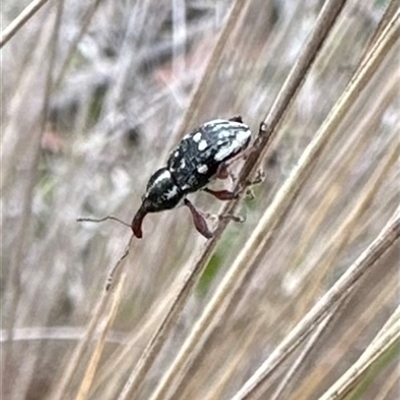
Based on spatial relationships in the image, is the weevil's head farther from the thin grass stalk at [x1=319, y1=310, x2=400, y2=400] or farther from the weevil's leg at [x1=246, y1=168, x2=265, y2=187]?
the thin grass stalk at [x1=319, y1=310, x2=400, y2=400]

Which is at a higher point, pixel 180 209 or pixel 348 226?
pixel 348 226

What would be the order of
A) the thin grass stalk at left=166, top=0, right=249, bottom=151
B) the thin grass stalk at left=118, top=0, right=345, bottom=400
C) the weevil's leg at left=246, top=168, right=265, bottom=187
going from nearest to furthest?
1. the thin grass stalk at left=118, top=0, right=345, bottom=400
2. the weevil's leg at left=246, top=168, right=265, bottom=187
3. the thin grass stalk at left=166, top=0, right=249, bottom=151

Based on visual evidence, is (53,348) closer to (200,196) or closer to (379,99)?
(200,196)

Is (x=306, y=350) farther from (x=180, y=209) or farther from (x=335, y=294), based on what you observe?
(x=180, y=209)

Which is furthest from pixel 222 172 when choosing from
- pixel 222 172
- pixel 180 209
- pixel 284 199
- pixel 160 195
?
pixel 180 209

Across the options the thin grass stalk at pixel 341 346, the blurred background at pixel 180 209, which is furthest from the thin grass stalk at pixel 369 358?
the thin grass stalk at pixel 341 346

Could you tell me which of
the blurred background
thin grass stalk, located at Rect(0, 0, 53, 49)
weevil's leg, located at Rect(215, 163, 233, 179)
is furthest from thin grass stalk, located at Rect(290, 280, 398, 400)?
thin grass stalk, located at Rect(0, 0, 53, 49)

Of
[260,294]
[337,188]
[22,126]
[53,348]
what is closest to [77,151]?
[22,126]
